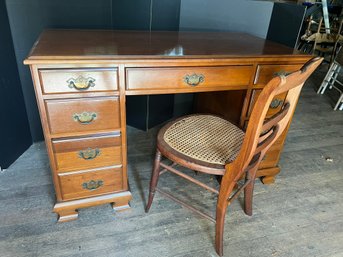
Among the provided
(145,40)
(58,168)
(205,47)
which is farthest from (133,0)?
(58,168)

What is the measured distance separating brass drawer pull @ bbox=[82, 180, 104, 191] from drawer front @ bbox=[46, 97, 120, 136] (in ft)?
0.88

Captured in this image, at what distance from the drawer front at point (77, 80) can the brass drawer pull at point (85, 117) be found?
0.33 feet

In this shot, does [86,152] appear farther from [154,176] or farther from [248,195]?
[248,195]

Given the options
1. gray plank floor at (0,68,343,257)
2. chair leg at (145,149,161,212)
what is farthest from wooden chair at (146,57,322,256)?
gray plank floor at (0,68,343,257)

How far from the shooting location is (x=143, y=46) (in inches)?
46.6

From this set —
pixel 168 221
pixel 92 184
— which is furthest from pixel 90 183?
pixel 168 221

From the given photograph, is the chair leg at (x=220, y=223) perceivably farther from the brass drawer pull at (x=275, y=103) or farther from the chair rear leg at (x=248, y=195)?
the brass drawer pull at (x=275, y=103)

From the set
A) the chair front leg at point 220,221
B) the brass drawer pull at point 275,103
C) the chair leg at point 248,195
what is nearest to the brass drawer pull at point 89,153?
the chair front leg at point 220,221

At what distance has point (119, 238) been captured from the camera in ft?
4.09

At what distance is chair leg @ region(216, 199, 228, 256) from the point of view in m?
1.13

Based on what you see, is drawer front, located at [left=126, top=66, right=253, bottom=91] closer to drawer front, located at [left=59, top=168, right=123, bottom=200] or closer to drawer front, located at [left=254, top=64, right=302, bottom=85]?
drawer front, located at [left=254, top=64, right=302, bottom=85]

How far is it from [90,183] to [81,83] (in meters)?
0.49

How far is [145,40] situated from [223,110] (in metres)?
0.59

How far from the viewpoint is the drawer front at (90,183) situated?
48.4 inches
